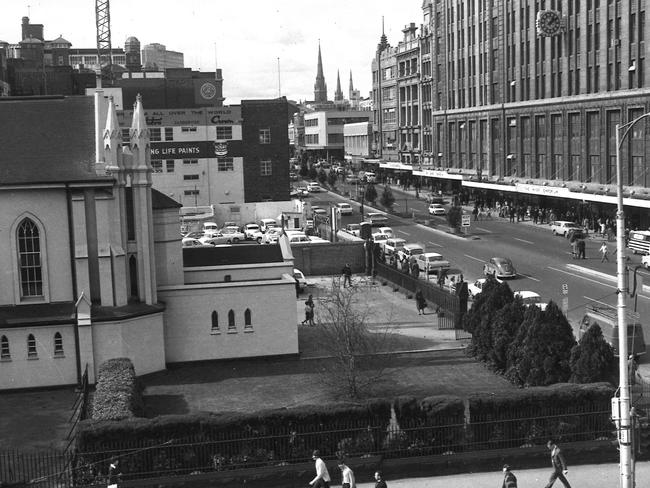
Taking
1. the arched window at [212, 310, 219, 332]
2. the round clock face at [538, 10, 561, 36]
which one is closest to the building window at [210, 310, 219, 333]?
the arched window at [212, 310, 219, 332]

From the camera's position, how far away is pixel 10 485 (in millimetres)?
22141

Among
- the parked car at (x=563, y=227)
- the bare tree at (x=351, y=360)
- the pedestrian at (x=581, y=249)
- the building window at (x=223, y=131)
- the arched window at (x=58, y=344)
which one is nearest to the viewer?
the bare tree at (x=351, y=360)

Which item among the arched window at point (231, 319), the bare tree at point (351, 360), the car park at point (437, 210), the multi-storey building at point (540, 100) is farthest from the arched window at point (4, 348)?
the car park at point (437, 210)

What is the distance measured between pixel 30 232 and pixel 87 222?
6.82 ft

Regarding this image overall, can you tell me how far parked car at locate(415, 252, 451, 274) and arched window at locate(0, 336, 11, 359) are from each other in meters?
27.8

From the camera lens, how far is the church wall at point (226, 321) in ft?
118

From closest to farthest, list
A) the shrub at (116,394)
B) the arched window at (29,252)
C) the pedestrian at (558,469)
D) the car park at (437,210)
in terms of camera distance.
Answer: the pedestrian at (558,469) < the shrub at (116,394) < the arched window at (29,252) < the car park at (437,210)

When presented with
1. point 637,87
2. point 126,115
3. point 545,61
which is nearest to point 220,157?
point 126,115

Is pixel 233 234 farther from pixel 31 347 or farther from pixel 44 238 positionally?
pixel 31 347

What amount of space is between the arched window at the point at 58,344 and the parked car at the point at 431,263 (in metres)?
26.4

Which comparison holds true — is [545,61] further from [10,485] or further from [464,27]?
[10,485]

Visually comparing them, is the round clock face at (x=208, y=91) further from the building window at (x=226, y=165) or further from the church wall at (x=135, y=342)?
the church wall at (x=135, y=342)

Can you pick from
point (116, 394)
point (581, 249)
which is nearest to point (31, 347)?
point (116, 394)

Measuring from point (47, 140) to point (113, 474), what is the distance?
59.7 feet
